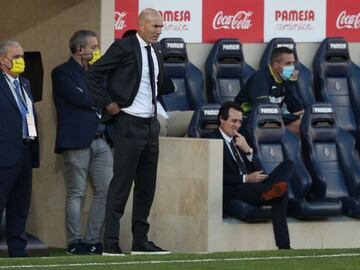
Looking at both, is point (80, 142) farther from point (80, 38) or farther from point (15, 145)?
point (15, 145)

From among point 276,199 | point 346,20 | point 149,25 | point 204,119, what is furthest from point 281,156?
point 149,25

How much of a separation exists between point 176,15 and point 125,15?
0.69 m

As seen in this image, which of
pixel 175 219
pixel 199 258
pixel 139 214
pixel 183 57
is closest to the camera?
pixel 199 258

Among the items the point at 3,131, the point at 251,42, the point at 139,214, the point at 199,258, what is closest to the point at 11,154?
the point at 3,131

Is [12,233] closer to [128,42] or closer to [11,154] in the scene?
[11,154]

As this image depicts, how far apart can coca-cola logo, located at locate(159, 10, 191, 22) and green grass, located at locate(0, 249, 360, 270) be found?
5412 millimetres

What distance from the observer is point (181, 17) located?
18297mm

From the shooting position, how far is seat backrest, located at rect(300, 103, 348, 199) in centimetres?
1692

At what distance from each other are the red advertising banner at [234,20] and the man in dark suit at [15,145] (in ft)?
14.1

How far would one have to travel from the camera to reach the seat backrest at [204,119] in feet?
52.9

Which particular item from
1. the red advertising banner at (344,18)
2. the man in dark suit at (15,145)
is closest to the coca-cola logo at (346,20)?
the red advertising banner at (344,18)

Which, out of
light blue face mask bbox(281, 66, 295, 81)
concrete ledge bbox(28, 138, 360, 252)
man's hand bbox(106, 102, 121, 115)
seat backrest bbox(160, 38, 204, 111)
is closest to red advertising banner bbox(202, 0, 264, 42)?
seat backrest bbox(160, 38, 204, 111)

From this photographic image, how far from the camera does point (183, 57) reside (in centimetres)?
1772

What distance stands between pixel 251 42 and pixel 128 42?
17.4ft
